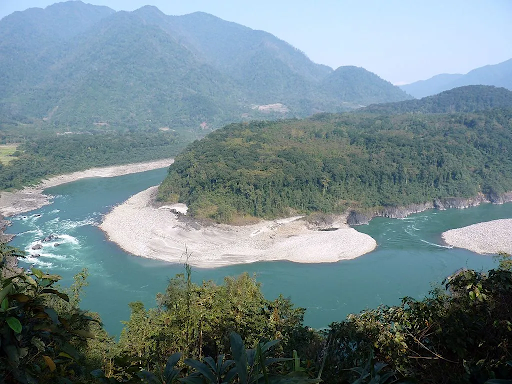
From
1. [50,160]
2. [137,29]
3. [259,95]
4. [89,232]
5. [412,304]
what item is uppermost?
[137,29]

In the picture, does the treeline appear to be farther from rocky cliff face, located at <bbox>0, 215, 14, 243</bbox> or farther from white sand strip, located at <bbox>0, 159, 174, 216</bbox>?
rocky cliff face, located at <bbox>0, 215, 14, 243</bbox>

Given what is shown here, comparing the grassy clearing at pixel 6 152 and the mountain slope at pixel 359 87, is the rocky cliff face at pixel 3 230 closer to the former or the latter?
the grassy clearing at pixel 6 152

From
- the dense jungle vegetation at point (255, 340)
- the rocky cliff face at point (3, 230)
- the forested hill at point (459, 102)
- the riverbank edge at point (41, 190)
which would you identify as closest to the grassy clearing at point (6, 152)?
the riverbank edge at point (41, 190)

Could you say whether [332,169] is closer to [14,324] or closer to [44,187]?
[44,187]

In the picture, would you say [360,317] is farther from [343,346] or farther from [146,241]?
[146,241]

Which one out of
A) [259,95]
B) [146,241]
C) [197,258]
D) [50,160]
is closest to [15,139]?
[50,160]

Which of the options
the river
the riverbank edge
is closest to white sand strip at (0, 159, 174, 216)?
the riverbank edge

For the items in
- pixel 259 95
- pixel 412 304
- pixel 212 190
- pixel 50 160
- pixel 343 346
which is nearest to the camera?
pixel 412 304
